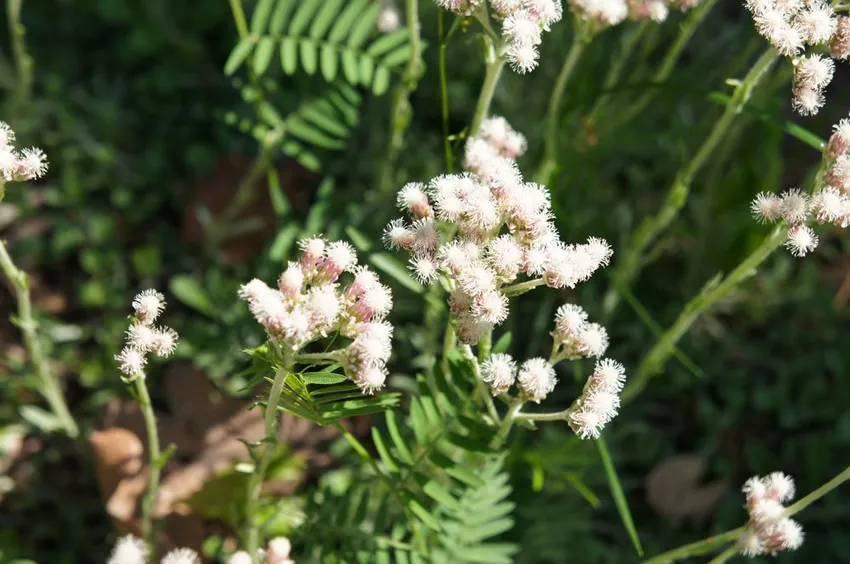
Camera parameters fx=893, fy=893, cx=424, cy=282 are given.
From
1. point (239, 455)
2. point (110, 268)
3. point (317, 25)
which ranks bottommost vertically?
point (239, 455)

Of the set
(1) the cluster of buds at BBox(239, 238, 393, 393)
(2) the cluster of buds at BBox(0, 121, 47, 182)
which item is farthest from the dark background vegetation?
(1) the cluster of buds at BBox(239, 238, 393, 393)

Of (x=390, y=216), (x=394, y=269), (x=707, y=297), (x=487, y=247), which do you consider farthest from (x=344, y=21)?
(x=707, y=297)

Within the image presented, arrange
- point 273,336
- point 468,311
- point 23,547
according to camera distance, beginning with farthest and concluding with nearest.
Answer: point 23,547
point 468,311
point 273,336

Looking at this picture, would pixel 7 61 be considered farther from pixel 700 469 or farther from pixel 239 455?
pixel 700 469

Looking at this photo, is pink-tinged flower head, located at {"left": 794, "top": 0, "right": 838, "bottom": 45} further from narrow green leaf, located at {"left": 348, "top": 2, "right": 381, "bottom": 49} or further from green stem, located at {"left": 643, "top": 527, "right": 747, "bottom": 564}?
narrow green leaf, located at {"left": 348, "top": 2, "right": 381, "bottom": 49}

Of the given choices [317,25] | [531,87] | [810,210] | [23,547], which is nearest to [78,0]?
[317,25]

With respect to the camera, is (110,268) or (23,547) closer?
(23,547)
